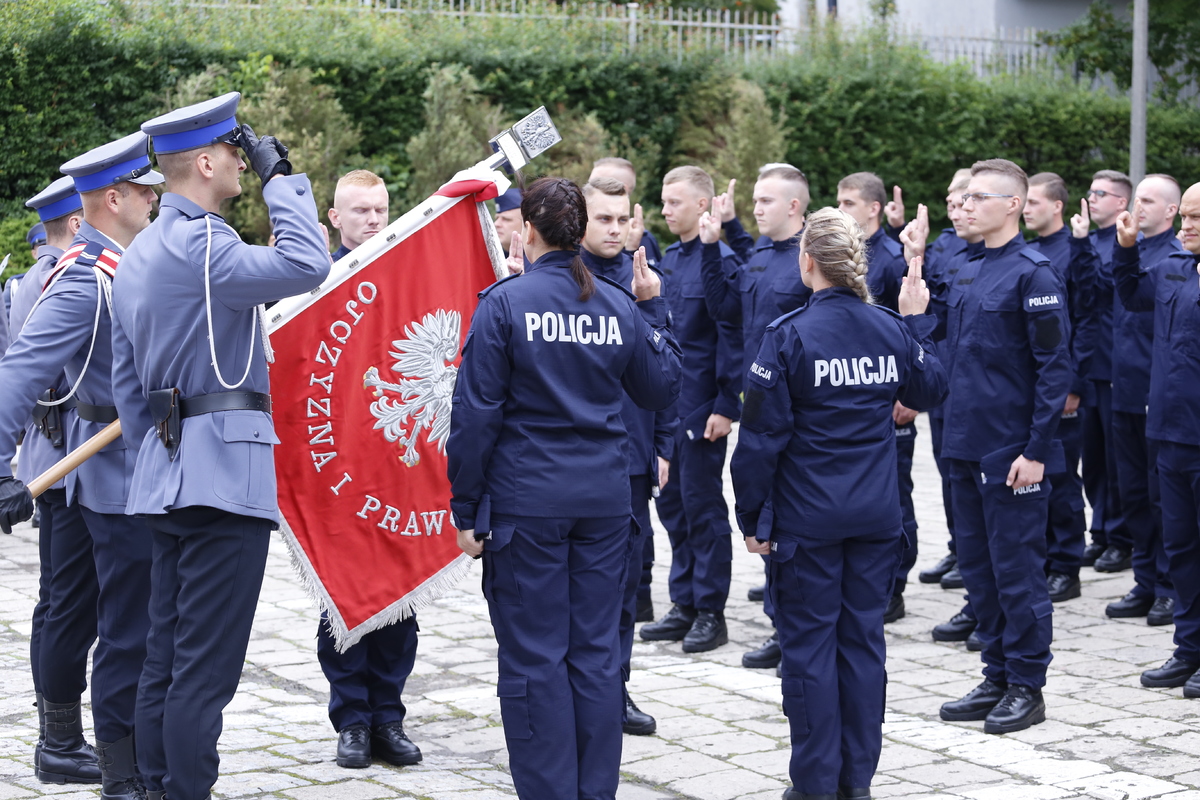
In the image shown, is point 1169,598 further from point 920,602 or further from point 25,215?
point 25,215

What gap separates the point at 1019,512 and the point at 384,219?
109 inches

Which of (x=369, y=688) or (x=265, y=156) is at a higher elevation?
(x=265, y=156)

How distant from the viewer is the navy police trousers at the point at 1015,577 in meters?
5.61

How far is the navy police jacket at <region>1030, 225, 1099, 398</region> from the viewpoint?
8034 millimetres

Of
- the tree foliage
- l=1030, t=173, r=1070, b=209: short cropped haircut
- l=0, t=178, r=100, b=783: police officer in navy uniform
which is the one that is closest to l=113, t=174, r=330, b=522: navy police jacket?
l=0, t=178, r=100, b=783: police officer in navy uniform

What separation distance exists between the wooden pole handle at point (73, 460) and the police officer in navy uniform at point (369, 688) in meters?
1.07

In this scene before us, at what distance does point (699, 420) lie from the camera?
22.9 feet

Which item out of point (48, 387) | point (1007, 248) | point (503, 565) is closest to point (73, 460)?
point (48, 387)

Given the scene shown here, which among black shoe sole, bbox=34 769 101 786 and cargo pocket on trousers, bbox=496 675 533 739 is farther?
black shoe sole, bbox=34 769 101 786

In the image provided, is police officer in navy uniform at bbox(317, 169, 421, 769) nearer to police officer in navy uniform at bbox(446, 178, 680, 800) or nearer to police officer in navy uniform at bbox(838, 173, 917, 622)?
police officer in navy uniform at bbox(446, 178, 680, 800)

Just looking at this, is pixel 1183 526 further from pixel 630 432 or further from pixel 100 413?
pixel 100 413

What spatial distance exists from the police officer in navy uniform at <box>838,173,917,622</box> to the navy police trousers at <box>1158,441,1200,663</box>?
123 centimetres

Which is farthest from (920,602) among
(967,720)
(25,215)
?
(25,215)

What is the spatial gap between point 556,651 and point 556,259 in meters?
1.22
